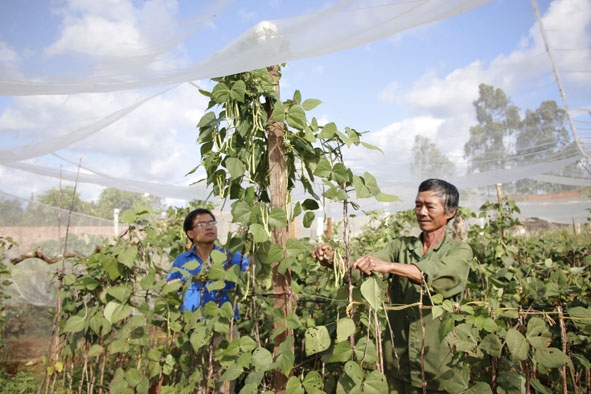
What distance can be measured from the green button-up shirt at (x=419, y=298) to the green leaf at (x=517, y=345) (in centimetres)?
25

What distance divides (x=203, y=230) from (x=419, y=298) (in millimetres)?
1172

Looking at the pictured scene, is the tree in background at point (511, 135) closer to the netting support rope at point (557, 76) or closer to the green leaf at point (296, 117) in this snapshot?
the netting support rope at point (557, 76)

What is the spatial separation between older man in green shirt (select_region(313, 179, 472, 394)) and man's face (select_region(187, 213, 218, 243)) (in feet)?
3.09

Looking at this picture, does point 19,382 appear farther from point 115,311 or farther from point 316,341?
point 316,341

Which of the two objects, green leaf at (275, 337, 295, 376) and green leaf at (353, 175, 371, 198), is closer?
green leaf at (275, 337, 295, 376)

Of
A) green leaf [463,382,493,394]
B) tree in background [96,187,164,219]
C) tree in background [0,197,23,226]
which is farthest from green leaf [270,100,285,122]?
tree in background [0,197,23,226]

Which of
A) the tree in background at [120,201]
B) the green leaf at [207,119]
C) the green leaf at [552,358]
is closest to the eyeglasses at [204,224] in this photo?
the green leaf at [207,119]

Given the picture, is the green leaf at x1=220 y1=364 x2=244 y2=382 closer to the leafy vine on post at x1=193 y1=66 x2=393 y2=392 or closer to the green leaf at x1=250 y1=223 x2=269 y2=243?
the leafy vine on post at x1=193 y1=66 x2=393 y2=392

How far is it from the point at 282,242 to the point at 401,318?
0.66 m

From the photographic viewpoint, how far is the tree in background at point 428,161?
14.6ft

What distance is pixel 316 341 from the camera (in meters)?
1.19

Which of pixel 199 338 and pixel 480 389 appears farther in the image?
pixel 199 338

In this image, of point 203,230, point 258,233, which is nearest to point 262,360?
point 258,233

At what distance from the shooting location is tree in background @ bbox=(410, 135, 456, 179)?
4461 mm
